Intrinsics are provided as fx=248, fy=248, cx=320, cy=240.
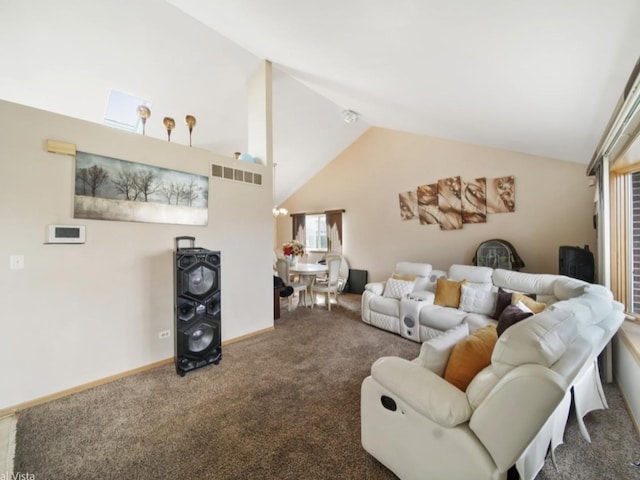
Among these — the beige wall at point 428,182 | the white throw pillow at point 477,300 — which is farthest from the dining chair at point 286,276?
the white throw pillow at point 477,300

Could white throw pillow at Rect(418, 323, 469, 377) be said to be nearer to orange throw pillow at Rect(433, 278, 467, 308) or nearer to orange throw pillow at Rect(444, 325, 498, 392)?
orange throw pillow at Rect(444, 325, 498, 392)

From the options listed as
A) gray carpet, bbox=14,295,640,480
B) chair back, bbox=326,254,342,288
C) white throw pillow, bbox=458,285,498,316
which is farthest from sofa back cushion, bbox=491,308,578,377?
chair back, bbox=326,254,342,288

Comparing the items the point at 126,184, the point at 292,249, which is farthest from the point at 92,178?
the point at 292,249

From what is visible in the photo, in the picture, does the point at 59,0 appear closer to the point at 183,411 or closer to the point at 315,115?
the point at 315,115

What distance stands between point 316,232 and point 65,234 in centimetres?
550

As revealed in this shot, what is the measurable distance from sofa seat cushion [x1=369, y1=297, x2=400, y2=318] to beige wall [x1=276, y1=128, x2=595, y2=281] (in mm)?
1794

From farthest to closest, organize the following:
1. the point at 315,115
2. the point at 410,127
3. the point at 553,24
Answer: the point at 315,115 → the point at 410,127 → the point at 553,24

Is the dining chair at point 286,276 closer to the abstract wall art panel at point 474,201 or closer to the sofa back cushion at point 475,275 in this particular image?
the sofa back cushion at point 475,275

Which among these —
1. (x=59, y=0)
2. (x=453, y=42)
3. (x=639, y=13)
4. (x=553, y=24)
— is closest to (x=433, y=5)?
(x=453, y=42)

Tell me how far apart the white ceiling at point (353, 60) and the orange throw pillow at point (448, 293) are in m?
1.97

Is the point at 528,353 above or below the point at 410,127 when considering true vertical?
below

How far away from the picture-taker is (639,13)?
44.3 inches

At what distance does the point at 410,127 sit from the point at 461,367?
4.00 m

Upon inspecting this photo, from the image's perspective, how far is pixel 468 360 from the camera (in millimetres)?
1337
